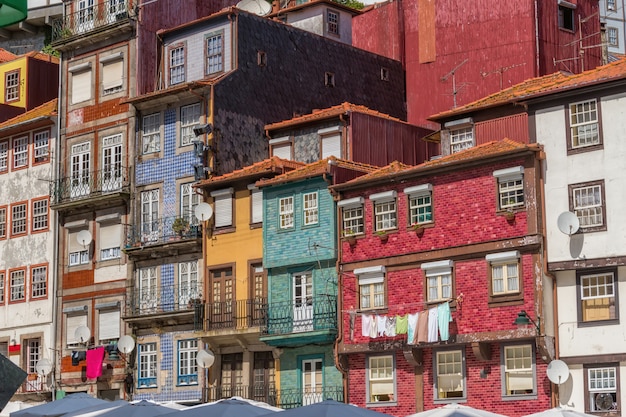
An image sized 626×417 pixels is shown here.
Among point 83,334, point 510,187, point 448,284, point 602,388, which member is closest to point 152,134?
point 83,334

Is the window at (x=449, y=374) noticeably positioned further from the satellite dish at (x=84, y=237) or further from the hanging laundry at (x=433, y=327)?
the satellite dish at (x=84, y=237)

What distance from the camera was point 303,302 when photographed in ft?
142

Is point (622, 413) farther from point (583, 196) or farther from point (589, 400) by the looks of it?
point (583, 196)

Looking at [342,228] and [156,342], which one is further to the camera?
[156,342]

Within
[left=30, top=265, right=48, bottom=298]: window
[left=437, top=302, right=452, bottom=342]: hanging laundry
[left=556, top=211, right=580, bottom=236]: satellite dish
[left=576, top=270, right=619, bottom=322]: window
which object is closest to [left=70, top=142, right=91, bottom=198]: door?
[left=30, top=265, right=48, bottom=298]: window

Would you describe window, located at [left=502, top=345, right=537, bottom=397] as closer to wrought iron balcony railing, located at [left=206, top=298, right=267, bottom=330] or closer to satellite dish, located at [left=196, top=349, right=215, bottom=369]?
wrought iron balcony railing, located at [left=206, top=298, right=267, bottom=330]

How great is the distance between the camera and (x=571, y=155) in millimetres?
36812

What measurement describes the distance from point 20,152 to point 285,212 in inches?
717

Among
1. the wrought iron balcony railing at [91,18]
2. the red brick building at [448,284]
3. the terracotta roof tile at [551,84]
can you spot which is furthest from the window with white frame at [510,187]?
the wrought iron balcony railing at [91,18]

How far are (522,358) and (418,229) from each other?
5.61 m

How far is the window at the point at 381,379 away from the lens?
40250mm

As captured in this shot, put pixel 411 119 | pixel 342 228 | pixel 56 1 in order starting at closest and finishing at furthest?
pixel 342 228
pixel 411 119
pixel 56 1

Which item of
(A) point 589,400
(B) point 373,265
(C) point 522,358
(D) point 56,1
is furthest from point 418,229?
(D) point 56,1

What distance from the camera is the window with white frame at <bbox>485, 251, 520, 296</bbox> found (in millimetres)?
36969
